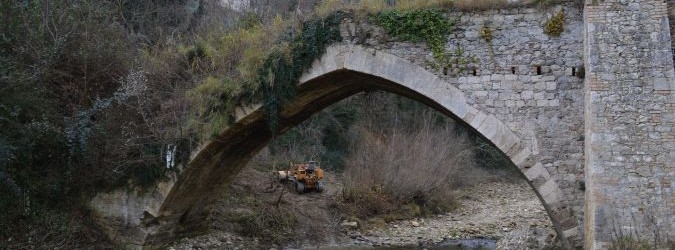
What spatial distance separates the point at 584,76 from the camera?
795 cm

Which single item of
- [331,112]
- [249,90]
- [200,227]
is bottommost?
[200,227]

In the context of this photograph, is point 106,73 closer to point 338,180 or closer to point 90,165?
point 90,165

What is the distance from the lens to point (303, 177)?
15016 millimetres

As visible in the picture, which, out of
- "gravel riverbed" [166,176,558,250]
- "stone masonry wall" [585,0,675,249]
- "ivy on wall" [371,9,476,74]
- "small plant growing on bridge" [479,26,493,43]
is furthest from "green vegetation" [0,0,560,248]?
"gravel riverbed" [166,176,558,250]

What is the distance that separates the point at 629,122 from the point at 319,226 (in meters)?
7.79

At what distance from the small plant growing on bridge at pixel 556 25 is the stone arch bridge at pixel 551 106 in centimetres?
7

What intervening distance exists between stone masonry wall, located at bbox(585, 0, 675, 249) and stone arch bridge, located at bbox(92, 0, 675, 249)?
0.01 meters

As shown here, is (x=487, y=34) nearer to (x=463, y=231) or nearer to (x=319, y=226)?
(x=319, y=226)

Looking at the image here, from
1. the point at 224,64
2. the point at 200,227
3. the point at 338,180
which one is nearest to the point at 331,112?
the point at 338,180

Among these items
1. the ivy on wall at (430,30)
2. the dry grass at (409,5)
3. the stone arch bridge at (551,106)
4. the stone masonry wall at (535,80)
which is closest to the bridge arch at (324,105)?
the stone arch bridge at (551,106)

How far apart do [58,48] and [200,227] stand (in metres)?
4.36

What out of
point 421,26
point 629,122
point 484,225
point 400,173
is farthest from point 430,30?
point 484,225

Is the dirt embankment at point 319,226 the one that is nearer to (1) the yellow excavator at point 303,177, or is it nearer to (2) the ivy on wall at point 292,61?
(1) the yellow excavator at point 303,177

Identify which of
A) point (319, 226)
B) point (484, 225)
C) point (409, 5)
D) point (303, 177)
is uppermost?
point (409, 5)
